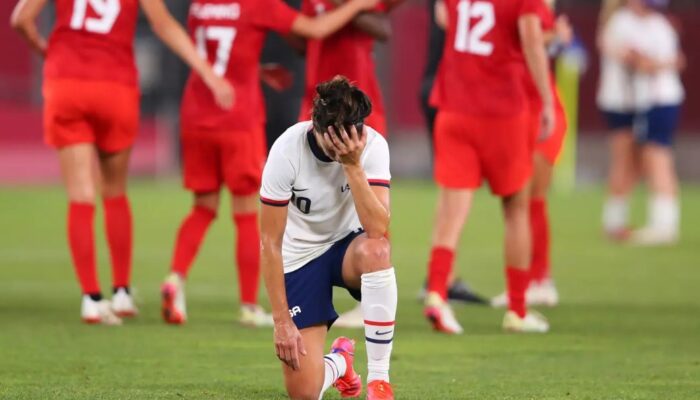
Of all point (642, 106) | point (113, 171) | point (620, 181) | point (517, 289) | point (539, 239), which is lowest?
point (620, 181)

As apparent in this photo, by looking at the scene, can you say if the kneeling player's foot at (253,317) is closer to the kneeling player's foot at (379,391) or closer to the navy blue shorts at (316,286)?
the navy blue shorts at (316,286)

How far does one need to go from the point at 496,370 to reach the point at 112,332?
2.12 m

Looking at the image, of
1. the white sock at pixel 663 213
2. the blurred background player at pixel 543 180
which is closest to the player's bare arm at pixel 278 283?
the blurred background player at pixel 543 180

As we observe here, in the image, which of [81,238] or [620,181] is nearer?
[81,238]

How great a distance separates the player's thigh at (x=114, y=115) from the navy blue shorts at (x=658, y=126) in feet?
21.5

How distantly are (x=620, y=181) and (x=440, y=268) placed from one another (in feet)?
19.4

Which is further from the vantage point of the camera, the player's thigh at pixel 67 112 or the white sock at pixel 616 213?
the white sock at pixel 616 213

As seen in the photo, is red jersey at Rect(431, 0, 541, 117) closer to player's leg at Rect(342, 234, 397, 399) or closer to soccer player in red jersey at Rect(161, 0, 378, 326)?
soccer player in red jersey at Rect(161, 0, 378, 326)

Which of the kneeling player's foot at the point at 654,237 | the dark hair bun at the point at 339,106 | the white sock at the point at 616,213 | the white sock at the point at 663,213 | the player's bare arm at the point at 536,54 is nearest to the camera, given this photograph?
the dark hair bun at the point at 339,106

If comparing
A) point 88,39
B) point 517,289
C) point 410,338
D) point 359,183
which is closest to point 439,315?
point 410,338

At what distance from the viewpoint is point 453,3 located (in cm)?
804

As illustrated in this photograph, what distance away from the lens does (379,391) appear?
557cm

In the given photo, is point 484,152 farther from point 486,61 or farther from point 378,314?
point 378,314

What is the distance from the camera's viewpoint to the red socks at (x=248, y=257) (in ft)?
26.8
